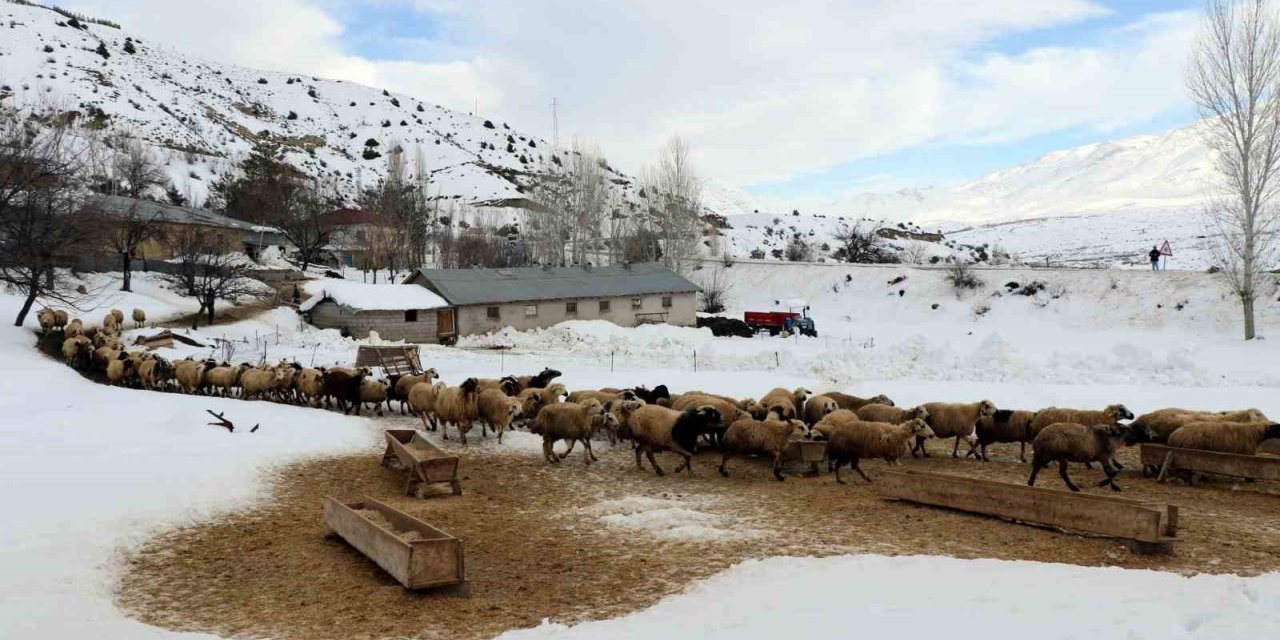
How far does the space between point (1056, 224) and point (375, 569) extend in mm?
131776

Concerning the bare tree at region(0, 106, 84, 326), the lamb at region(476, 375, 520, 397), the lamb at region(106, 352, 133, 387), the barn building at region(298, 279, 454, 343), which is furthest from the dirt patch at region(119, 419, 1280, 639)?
the barn building at region(298, 279, 454, 343)

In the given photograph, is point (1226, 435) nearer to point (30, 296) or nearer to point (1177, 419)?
point (1177, 419)

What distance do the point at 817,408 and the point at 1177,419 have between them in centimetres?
635

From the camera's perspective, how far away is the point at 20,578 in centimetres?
788

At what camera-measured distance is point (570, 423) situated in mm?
14836

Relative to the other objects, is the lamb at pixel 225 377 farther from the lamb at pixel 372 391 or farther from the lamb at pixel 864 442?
the lamb at pixel 864 442

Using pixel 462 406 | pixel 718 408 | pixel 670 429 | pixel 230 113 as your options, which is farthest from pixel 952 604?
pixel 230 113

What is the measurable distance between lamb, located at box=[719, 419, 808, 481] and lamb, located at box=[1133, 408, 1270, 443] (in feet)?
19.9

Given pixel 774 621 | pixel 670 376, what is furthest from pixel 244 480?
pixel 670 376

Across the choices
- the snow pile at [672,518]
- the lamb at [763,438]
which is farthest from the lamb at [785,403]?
the snow pile at [672,518]

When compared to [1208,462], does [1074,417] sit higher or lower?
higher

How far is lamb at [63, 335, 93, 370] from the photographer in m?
26.5

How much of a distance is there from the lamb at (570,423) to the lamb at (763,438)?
2464 millimetres

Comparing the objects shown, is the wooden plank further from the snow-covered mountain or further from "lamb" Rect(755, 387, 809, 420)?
the snow-covered mountain
